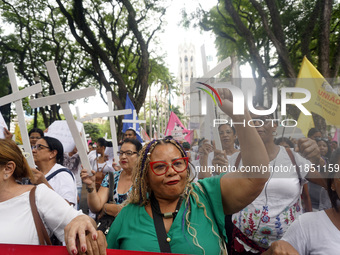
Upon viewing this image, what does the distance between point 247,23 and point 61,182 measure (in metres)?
A: 11.4

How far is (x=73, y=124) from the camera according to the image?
275 cm

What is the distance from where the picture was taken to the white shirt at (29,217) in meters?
1.59

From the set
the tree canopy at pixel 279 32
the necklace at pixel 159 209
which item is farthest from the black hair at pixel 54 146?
the tree canopy at pixel 279 32


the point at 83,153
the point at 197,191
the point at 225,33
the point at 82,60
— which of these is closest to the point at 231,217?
the point at 197,191

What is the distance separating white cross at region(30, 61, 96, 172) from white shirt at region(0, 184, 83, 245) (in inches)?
40.0

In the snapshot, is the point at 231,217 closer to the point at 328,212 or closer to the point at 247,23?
the point at 328,212

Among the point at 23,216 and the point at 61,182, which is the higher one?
the point at 23,216

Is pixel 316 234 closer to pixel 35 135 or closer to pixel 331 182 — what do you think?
pixel 331 182

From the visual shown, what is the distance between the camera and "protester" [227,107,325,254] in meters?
2.33

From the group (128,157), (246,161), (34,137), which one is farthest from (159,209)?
(34,137)

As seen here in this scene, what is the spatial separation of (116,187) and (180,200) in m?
1.43

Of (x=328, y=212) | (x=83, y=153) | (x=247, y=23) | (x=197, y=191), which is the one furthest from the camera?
(x=247, y=23)

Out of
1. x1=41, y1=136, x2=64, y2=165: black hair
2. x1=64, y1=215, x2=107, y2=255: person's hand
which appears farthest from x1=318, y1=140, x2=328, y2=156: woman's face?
x1=41, y1=136, x2=64, y2=165: black hair

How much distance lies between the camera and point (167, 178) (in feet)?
5.55
